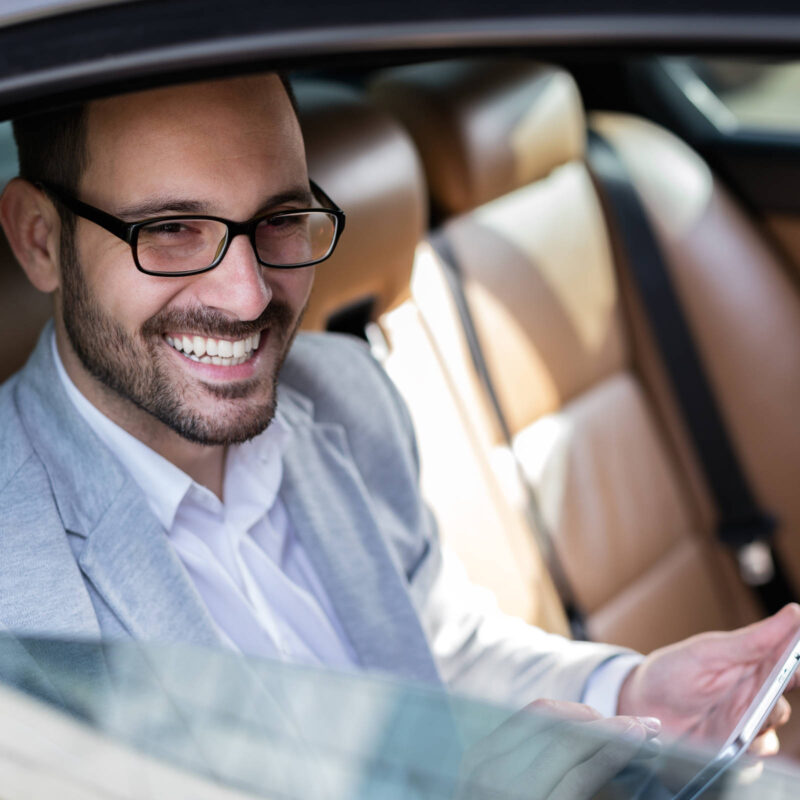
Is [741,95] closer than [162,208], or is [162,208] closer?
[162,208]

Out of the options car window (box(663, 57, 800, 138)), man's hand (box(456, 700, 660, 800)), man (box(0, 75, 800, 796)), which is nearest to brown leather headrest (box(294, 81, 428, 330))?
man (box(0, 75, 800, 796))

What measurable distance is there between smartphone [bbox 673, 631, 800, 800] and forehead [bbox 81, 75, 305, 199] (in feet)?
1.87

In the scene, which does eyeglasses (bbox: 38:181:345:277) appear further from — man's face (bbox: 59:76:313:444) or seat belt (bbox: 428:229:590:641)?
seat belt (bbox: 428:229:590:641)

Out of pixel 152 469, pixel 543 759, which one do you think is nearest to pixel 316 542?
pixel 152 469

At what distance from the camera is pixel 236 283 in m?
0.90

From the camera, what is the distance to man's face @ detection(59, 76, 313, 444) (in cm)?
84

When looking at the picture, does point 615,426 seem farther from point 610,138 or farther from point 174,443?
point 174,443

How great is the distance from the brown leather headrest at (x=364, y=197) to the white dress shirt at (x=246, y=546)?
23 cm

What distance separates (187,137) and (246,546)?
0.42 m

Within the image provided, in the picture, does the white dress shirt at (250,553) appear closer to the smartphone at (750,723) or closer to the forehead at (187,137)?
the smartphone at (750,723)

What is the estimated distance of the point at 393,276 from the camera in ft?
5.33

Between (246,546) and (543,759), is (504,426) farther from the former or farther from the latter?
(543,759)

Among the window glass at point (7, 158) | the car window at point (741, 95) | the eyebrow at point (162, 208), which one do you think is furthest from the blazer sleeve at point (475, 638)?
the car window at point (741, 95)

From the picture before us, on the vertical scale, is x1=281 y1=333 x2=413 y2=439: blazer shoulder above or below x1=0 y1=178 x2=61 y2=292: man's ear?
below
